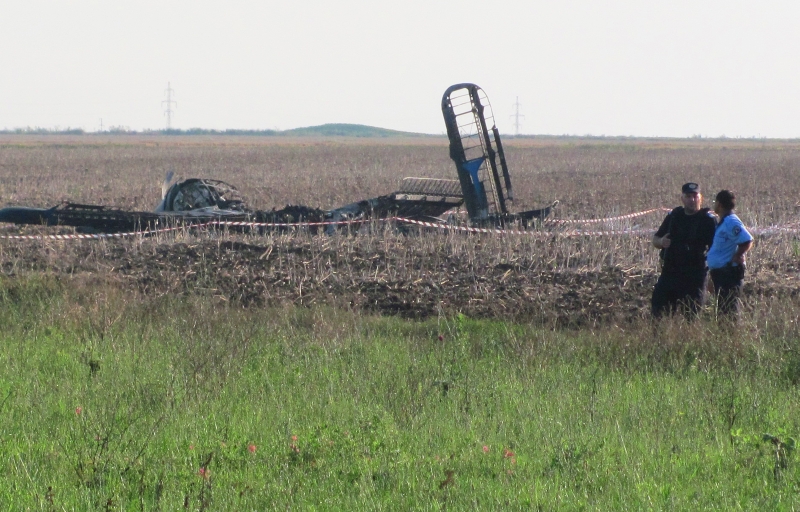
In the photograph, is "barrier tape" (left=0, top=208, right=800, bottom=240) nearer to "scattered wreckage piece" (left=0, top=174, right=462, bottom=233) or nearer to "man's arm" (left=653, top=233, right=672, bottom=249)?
"scattered wreckage piece" (left=0, top=174, right=462, bottom=233)

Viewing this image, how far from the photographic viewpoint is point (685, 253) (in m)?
8.45

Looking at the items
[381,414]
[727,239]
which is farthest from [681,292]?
[381,414]

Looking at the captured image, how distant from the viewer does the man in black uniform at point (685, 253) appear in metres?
8.39

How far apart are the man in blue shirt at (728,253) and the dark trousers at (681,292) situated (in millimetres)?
143

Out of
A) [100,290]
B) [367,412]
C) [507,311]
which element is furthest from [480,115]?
[367,412]

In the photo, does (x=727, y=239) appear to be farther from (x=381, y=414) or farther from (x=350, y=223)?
(x=350, y=223)

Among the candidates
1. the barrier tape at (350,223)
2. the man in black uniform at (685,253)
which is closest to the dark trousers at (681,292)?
the man in black uniform at (685,253)

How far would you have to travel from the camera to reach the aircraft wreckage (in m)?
15.6

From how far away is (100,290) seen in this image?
10469 millimetres

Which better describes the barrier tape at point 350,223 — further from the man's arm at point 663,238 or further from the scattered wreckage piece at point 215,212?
the man's arm at point 663,238

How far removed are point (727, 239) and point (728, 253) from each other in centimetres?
12

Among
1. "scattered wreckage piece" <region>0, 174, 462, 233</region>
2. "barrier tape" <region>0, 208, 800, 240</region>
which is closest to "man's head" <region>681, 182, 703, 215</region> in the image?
"barrier tape" <region>0, 208, 800, 240</region>

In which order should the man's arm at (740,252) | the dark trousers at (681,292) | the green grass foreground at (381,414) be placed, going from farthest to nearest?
the dark trousers at (681,292), the man's arm at (740,252), the green grass foreground at (381,414)

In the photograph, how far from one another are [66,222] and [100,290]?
555cm
